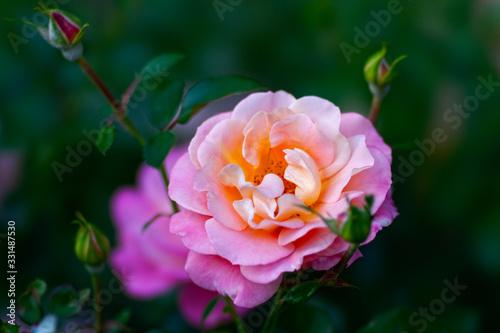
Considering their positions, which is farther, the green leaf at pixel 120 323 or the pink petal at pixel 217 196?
the green leaf at pixel 120 323

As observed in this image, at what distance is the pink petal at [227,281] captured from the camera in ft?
1.48

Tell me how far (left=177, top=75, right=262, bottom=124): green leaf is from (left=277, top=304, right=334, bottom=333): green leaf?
0.25 metres

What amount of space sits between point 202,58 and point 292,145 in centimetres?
68

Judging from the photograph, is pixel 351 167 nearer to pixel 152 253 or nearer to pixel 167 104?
pixel 167 104

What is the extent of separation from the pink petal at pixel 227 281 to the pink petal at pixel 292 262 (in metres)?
0.01

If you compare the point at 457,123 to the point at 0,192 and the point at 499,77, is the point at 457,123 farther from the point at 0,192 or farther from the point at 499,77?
the point at 0,192

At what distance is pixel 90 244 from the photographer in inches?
22.6

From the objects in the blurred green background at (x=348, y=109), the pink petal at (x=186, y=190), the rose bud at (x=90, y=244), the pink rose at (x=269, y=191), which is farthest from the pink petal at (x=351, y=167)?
the blurred green background at (x=348, y=109)

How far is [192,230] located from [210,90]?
165mm

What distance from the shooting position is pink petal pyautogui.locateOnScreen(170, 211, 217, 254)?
0.46 metres
